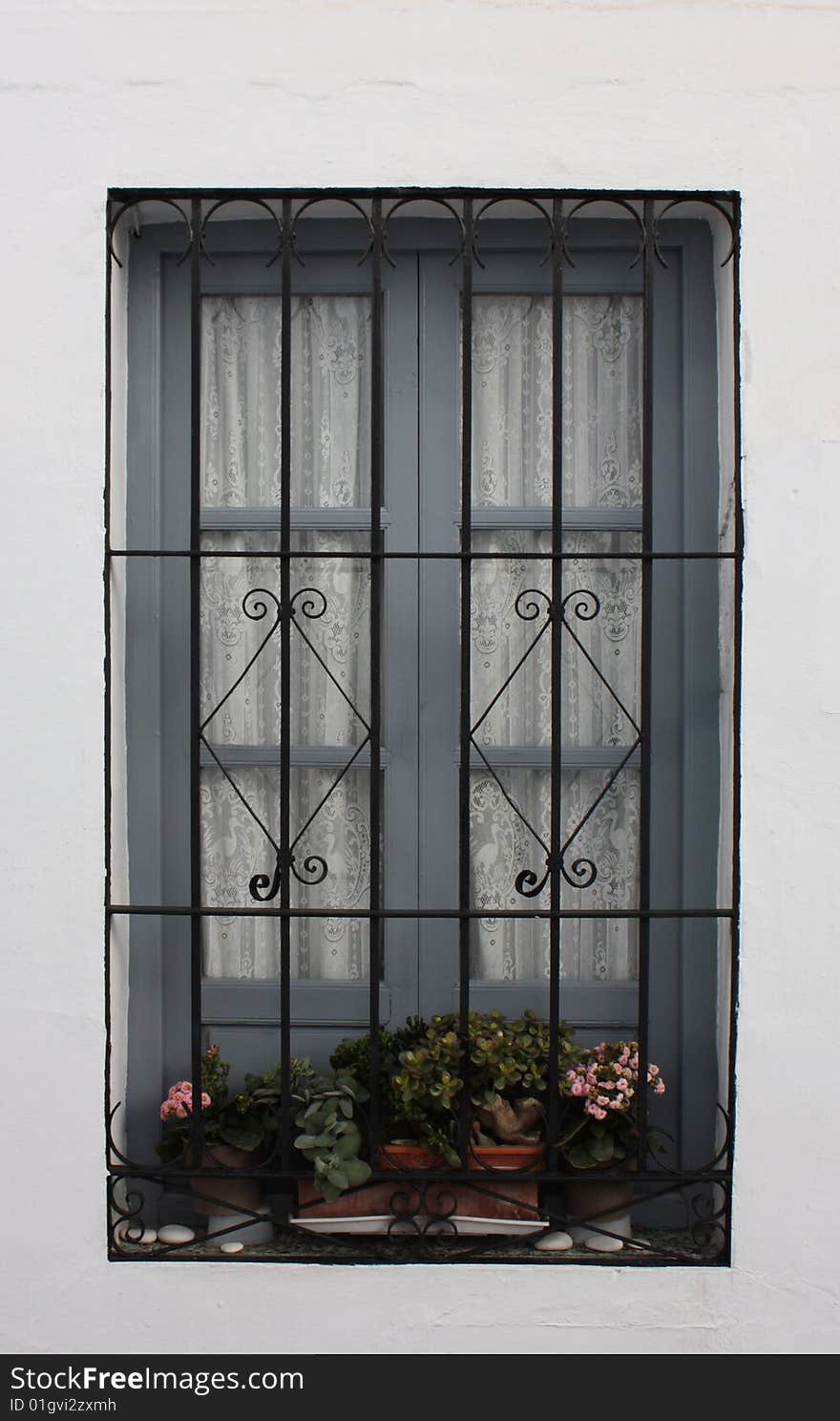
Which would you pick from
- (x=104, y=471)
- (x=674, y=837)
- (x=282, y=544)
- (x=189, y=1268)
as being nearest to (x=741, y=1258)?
(x=674, y=837)

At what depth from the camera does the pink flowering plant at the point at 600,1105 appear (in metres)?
2.39

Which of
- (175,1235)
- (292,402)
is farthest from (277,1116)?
(292,402)

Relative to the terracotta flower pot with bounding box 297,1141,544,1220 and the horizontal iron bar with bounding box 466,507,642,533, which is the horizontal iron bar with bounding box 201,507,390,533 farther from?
the terracotta flower pot with bounding box 297,1141,544,1220

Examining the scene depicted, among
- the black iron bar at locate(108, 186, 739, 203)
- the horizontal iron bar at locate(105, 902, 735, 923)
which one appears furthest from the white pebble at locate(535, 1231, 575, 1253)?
the black iron bar at locate(108, 186, 739, 203)

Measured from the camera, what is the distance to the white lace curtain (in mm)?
2643

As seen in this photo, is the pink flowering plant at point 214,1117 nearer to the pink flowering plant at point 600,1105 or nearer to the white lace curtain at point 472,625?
the white lace curtain at point 472,625

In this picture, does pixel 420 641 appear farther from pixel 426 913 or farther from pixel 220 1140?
pixel 220 1140

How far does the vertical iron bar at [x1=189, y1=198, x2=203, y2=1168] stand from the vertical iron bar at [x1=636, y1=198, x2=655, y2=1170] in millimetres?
986

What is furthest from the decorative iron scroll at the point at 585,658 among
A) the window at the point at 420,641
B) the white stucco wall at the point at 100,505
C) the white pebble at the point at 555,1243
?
the white pebble at the point at 555,1243

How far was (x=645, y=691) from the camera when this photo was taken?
8.08 ft

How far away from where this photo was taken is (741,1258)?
2398 millimetres

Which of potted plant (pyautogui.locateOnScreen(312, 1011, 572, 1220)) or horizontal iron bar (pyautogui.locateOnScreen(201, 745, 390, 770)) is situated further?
horizontal iron bar (pyautogui.locateOnScreen(201, 745, 390, 770))

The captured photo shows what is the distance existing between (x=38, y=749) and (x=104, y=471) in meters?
0.64

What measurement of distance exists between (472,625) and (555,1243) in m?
1.43
